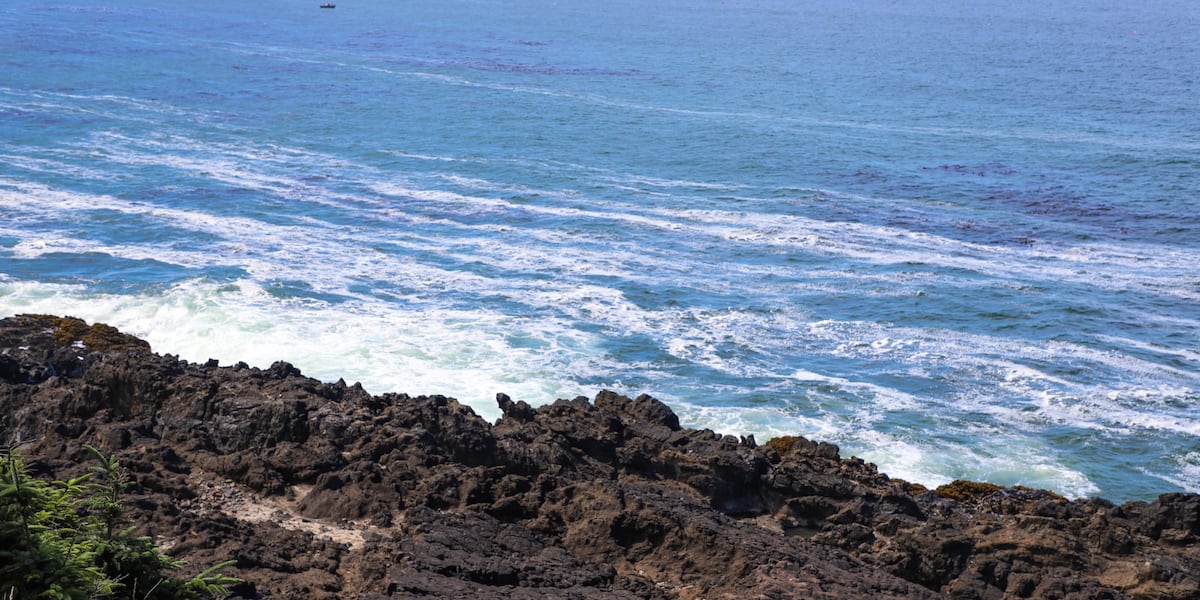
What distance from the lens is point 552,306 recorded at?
101 feet

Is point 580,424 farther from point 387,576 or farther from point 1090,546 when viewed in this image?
point 1090,546

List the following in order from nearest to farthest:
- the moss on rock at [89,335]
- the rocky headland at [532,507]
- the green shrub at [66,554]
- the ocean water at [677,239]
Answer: the green shrub at [66,554] → the rocky headland at [532,507] → the moss on rock at [89,335] → the ocean water at [677,239]

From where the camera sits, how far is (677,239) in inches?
1489

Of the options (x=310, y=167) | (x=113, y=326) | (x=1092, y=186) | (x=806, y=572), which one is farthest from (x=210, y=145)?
(x=806, y=572)

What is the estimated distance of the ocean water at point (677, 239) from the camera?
25.3 metres

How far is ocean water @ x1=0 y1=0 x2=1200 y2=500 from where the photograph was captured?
25297mm

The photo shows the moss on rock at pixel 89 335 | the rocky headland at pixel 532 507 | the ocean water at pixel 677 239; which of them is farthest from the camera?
the ocean water at pixel 677 239

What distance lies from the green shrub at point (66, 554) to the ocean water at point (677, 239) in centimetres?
1291

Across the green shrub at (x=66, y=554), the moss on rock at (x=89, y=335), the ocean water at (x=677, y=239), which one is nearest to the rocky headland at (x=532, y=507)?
the green shrub at (x=66, y=554)

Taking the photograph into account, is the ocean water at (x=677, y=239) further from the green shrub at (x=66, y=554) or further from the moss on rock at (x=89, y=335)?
the green shrub at (x=66, y=554)

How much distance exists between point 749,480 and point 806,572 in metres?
3.80

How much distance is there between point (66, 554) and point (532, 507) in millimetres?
6407

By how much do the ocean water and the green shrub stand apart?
12.9 metres

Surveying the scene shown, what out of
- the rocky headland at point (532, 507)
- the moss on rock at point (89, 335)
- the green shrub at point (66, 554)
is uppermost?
the green shrub at point (66, 554)
